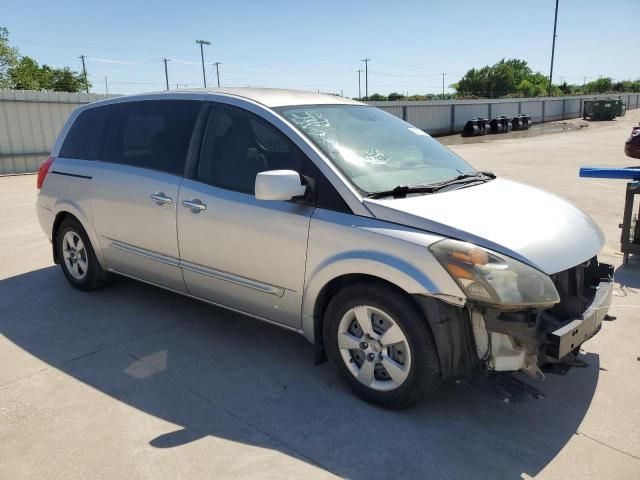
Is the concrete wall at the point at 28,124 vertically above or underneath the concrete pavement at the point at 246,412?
above

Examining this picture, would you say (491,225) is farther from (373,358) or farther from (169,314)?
(169,314)

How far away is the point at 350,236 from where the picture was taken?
9.87 ft

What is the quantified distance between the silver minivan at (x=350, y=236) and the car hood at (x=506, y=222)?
0.5 inches

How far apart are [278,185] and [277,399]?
128 centimetres

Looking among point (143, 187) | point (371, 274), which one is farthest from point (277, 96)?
point (371, 274)

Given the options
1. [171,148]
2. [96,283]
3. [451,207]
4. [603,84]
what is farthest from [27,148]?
[603,84]

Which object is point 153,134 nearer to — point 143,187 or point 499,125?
point 143,187

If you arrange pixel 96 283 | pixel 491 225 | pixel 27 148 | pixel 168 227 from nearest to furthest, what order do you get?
pixel 491 225 → pixel 168 227 → pixel 96 283 → pixel 27 148

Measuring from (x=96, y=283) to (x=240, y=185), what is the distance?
2202 mm

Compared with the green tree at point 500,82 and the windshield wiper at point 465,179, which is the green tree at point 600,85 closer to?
the green tree at point 500,82

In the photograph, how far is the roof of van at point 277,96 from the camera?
12.2ft

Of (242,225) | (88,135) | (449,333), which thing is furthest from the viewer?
(88,135)

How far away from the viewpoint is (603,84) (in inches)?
3944

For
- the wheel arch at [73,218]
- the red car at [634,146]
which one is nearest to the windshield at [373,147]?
the wheel arch at [73,218]
